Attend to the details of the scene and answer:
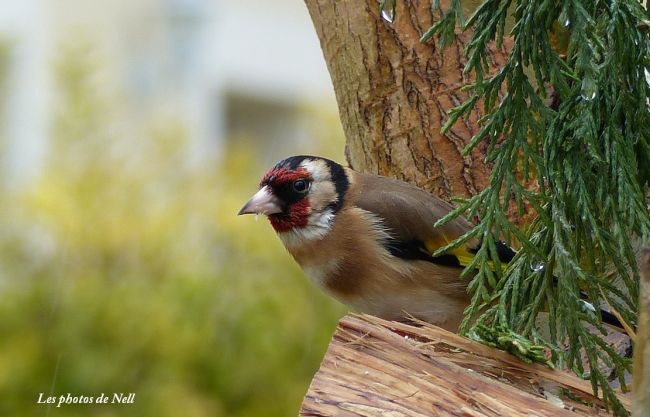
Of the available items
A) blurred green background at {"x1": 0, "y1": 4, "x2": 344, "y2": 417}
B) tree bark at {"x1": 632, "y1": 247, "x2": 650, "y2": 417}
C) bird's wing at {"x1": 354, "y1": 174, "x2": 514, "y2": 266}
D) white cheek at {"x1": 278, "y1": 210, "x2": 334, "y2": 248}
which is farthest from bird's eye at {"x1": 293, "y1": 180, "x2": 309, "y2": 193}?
tree bark at {"x1": 632, "y1": 247, "x2": 650, "y2": 417}

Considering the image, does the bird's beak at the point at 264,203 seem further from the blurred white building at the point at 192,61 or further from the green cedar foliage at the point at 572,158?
the blurred white building at the point at 192,61

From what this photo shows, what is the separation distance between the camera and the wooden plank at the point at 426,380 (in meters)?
→ 2.24

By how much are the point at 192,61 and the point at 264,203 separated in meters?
8.23

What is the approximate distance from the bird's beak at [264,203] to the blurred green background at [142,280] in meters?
1.53

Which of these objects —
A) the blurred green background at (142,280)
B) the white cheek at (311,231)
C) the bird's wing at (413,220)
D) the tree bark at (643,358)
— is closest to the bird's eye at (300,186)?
the white cheek at (311,231)

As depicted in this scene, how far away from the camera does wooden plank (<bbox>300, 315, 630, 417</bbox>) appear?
7.34 ft

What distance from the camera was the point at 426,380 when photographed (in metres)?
2.28

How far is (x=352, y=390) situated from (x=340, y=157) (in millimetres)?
5142

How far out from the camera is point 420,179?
13.4 feet

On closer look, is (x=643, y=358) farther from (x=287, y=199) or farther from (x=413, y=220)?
(x=287, y=199)

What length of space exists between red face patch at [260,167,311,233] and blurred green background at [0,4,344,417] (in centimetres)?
149

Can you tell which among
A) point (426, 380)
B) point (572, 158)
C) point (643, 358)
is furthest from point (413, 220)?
point (643, 358)

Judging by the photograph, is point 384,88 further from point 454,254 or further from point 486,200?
point 486,200

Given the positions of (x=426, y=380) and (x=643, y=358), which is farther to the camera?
(x=426, y=380)
